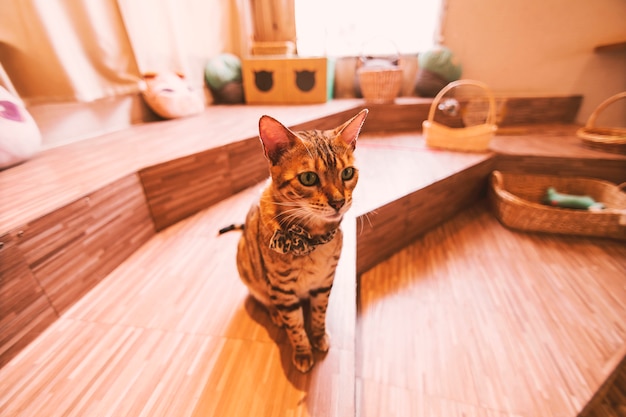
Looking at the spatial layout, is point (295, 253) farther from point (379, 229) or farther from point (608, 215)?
point (608, 215)

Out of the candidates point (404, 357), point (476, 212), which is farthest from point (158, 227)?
point (476, 212)

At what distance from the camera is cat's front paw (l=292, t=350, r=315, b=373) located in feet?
2.46

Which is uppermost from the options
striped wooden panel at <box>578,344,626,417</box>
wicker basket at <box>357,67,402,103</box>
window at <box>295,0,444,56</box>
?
window at <box>295,0,444,56</box>

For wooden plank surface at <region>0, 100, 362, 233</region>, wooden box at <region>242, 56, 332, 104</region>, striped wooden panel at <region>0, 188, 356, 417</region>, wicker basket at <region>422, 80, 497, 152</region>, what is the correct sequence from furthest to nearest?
1. wooden box at <region>242, 56, 332, 104</region>
2. wicker basket at <region>422, 80, 497, 152</region>
3. wooden plank surface at <region>0, 100, 362, 233</region>
4. striped wooden panel at <region>0, 188, 356, 417</region>

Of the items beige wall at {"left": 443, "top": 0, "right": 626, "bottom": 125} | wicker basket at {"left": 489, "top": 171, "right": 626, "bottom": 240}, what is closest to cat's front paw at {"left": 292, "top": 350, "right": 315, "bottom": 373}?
wicker basket at {"left": 489, "top": 171, "right": 626, "bottom": 240}

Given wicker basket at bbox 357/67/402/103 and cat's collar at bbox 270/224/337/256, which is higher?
wicker basket at bbox 357/67/402/103

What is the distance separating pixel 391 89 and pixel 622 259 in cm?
217

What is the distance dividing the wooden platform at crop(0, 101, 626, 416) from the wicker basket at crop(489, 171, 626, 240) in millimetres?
135

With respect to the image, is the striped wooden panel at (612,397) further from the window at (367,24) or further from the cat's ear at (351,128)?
the window at (367,24)

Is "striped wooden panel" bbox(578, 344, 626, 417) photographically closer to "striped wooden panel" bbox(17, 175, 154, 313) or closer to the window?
"striped wooden panel" bbox(17, 175, 154, 313)

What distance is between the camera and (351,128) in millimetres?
670

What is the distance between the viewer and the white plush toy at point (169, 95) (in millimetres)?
2064

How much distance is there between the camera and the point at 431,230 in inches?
76.2

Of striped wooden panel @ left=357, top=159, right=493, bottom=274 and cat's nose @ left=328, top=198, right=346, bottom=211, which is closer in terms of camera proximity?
cat's nose @ left=328, top=198, right=346, bottom=211
